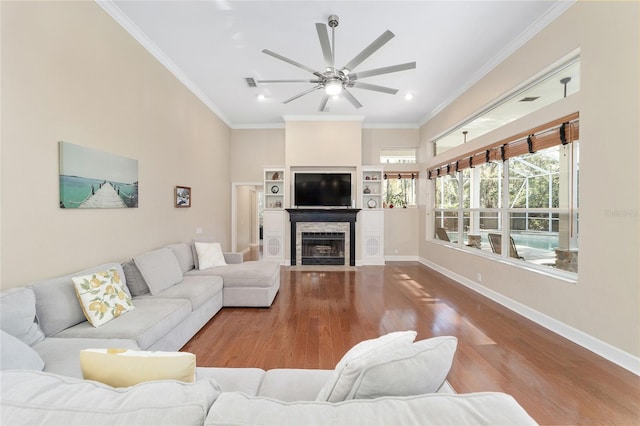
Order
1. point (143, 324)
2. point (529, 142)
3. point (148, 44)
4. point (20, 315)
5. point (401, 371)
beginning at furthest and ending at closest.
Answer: point (148, 44) → point (529, 142) → point (143, 324) → point (20, 315) → point (401, 371)

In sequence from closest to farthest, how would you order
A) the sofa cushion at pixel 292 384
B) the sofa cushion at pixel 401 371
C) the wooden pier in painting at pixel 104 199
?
the sofa cushion at pixel 401 371 → the sofa cushion at pixel 292 384 → the wooden pier in painting at pixel 104 199

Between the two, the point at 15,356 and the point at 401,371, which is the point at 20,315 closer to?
the point at 15,356

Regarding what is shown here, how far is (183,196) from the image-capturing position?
4328 mm

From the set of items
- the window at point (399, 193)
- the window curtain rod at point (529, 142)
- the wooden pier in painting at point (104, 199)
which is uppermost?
the window curtain rod at point (529, 142)

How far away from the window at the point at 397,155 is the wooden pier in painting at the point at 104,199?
223 inches

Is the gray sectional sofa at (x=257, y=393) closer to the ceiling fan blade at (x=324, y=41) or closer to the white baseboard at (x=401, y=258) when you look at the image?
the ceiling fan blade at (x=324, y=41)

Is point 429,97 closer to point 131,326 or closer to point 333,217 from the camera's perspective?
point 333,217

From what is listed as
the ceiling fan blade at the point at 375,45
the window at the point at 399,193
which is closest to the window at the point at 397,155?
the window at the point at 399,193

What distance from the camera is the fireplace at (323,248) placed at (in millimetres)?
6352

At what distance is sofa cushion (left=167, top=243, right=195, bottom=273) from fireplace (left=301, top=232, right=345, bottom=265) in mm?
2931

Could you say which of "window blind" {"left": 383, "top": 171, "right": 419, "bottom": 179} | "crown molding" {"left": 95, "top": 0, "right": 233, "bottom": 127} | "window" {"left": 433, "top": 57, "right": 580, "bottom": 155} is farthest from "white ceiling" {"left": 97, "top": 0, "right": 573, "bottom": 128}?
"window blind" {"left": 383, "top": 171, "right": 419, "bottom": 179}

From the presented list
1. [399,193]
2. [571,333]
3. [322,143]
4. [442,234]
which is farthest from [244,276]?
[399,193]

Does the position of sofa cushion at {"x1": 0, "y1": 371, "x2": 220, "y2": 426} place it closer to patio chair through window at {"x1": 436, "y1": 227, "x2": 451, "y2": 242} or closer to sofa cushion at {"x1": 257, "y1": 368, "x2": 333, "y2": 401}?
sofa cushion at {"x1": 257, "y1": 368, "x2": 333, "y2": 401}

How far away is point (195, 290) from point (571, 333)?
13.0 ft
